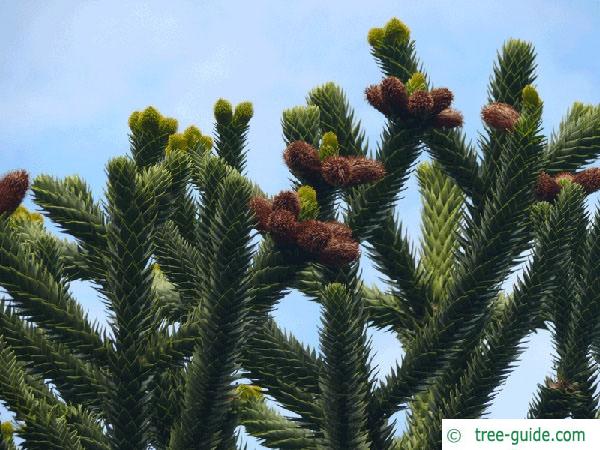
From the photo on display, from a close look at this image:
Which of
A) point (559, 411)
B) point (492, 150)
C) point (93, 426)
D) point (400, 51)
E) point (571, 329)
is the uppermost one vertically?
point (400, 51)

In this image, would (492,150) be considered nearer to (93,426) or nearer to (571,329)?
(571,329)

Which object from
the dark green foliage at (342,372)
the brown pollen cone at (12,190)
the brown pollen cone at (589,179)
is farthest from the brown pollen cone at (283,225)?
the brown pollen cone at (589,179)

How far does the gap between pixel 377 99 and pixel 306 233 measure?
4.25 feet

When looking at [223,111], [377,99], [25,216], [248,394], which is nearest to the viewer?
[377,99]

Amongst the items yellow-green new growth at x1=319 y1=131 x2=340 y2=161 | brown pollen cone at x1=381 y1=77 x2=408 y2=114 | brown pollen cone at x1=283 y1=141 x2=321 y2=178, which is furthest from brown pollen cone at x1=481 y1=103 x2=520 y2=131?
brown pollen cone at x1=283 y1=141 x2=321 y2=178

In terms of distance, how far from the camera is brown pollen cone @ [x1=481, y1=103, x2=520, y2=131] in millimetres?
7883

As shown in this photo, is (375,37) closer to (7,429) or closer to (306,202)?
(306,202)

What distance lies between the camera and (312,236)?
695 cm

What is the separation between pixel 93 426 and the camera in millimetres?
7523

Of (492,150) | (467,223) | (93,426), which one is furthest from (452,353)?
(93,426)

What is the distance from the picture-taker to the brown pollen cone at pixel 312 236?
6.95 meters

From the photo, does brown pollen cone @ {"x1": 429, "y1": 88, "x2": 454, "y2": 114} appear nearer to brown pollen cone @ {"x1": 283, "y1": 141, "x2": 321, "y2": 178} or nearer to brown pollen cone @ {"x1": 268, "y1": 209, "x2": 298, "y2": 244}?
brown pollen cone @ {"x1": 283, "y1": 141, "x2": 321, "y2": 178}

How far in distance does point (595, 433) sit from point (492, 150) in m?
2.08

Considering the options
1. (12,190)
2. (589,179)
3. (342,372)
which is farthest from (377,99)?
(12,190)
